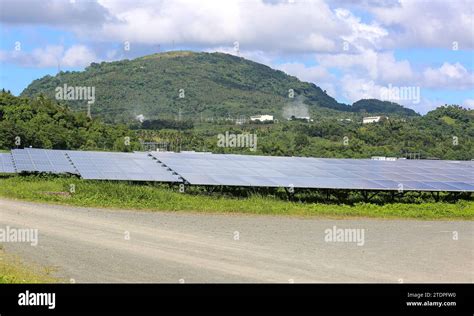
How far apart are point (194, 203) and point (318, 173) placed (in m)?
8.25

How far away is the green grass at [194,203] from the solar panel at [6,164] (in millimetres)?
4922

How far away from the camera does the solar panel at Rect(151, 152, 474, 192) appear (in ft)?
103

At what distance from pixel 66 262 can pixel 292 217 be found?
1294 cm

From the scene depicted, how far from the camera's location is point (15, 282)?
42.9ft

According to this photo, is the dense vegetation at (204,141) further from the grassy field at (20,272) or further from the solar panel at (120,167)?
the grassy field at (20,272)

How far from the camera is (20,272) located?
1440 centimetres

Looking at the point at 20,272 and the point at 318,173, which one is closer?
the point at 20,272
